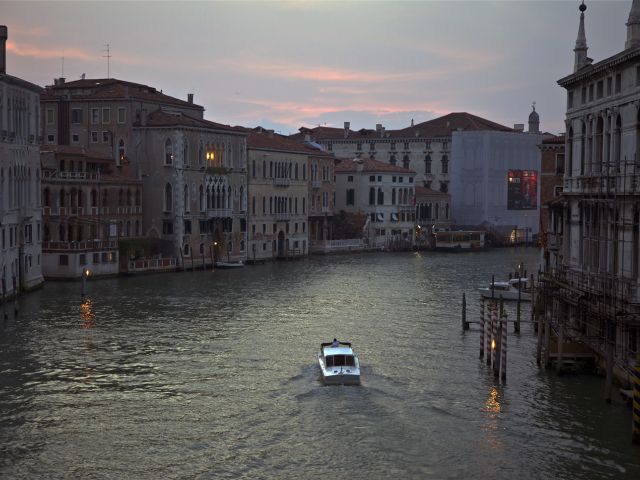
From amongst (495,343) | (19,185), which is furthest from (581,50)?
(19,185)

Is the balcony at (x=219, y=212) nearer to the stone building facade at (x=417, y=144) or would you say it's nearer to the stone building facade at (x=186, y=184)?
the stone building facade at (x=186, y=184)

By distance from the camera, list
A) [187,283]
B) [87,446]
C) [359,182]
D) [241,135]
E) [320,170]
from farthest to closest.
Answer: [359,182] < [320,170] < [241,135] < [187,283] < [87,446]

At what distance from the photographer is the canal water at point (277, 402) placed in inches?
820

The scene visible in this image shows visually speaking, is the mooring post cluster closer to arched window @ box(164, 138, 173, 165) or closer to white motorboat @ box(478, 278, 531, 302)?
white motorboat @ box(478, 278, 531, 302)

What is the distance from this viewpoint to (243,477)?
19.9m

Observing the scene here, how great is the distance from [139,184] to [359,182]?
3054cm

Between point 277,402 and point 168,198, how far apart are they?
38.9 m

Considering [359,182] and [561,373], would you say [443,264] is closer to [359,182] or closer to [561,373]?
[359,182]

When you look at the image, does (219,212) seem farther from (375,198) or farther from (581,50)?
(581,50)

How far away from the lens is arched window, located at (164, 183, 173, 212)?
62.6 m

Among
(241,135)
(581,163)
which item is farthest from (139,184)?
(581,163)

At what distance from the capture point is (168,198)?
6281 cm

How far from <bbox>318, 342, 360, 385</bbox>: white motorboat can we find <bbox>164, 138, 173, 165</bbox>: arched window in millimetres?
35873

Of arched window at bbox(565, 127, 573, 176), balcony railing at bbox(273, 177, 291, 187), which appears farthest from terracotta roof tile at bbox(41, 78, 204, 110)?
arched window at bbox(565, 127, 573, 176)
